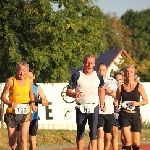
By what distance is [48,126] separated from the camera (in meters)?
28.3

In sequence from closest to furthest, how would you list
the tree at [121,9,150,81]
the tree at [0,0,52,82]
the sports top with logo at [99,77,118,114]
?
1. the sports top with logo at [99,77,118,114]
2. the tree at [0,0,52,82]
3. the tree at [121,9,150,81]

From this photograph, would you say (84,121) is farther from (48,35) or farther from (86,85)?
(48,35)

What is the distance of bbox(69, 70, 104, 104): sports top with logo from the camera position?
12.8 meters

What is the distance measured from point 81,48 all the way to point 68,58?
0.81 meters

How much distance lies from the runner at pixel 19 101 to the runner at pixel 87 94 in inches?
32.6

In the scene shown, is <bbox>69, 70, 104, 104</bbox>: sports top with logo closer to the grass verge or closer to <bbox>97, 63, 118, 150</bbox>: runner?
<bbox>97, 63, 118, 150</bbox>: runner

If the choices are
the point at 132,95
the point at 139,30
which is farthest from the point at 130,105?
the point at 139,30

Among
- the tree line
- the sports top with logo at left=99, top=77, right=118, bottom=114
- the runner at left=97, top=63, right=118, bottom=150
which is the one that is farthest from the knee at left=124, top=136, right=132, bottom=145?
the tree line

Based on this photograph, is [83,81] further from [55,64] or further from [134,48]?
[134,48]

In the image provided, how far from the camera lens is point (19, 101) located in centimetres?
1290

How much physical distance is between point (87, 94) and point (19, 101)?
1.33 m

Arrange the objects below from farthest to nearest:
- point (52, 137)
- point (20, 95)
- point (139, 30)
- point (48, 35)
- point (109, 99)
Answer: point (139, 30)
point (48, 35)
point (52, 137)
point (109, 99)
point (20, 95)

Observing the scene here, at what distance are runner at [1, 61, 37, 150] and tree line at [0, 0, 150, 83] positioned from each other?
35.8 ft

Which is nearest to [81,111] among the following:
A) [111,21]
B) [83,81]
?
[83,81]
